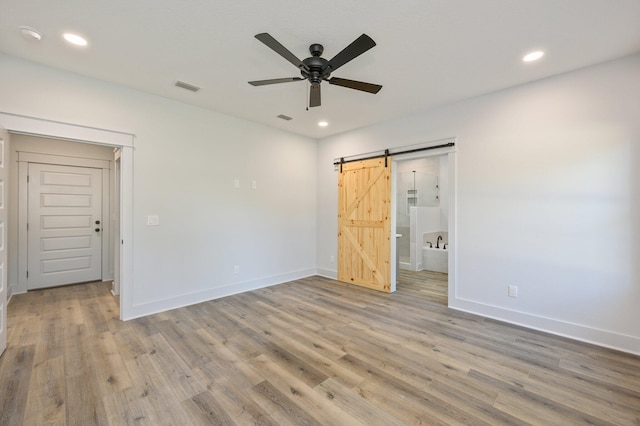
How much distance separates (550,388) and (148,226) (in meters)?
4.29

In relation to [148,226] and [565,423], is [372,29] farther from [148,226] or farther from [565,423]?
[148,226]

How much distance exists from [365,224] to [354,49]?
3.17 metres

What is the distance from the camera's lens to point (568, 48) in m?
2.44

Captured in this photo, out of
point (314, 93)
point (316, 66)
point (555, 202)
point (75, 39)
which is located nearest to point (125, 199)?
point (75, 39)

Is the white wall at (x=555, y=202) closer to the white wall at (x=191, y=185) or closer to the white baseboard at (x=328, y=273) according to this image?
the white baseboard at (x=328, y=273)

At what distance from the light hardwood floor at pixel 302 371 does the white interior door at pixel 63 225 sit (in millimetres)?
1308

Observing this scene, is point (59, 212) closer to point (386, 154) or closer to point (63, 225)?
point (63, 225)

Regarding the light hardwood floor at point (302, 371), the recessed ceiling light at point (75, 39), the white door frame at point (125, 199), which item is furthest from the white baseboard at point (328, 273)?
the recessed ceiling light at point (75, 39)

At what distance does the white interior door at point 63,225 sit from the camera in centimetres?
443

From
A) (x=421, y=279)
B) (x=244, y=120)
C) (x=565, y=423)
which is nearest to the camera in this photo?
(x=565, y=423)

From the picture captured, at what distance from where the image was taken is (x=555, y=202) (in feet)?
9.73

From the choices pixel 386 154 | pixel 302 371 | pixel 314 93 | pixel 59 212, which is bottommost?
pixel 302 371

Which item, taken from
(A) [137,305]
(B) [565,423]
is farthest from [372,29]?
(A) [137,305]

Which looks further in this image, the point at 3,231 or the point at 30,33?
the point at 3,231
